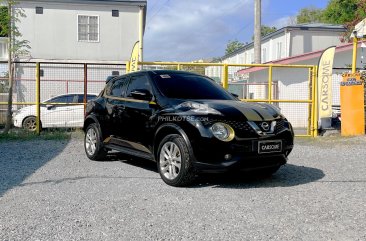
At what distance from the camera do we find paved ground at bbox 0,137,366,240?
407cm

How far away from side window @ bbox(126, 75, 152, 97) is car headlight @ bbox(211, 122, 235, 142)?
160 cm

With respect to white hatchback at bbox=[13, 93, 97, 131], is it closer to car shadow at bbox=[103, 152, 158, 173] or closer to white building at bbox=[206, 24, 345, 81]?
car shadow at bbox=[103, 152, 158, 173]

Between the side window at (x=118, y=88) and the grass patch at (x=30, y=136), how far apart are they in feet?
13.3

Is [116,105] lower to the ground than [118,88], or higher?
lower

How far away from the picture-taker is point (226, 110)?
5.84m

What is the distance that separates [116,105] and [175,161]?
2031 mm

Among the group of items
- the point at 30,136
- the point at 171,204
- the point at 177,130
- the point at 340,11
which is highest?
the point at 340,11

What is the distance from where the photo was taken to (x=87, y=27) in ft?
78.1

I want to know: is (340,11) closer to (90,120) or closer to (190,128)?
(90,120)

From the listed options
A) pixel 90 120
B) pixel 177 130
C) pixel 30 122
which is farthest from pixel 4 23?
pixel 177 130

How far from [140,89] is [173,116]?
108 centimetres

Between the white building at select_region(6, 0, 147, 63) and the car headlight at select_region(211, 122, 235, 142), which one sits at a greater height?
the white building at select_region(6, 0, 147, 63)

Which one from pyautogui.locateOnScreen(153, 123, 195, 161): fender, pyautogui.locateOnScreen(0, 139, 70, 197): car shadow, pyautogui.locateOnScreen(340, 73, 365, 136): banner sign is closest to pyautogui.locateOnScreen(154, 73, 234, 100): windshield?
pyautogui.locateOnScreen(153, 123, 195, 161): fender

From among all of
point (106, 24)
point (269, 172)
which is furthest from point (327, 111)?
point (106, 24)
